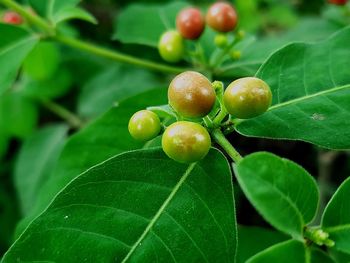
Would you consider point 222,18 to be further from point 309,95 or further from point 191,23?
point 309,95

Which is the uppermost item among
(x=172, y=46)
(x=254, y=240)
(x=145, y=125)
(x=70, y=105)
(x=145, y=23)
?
(x=145, y=125)

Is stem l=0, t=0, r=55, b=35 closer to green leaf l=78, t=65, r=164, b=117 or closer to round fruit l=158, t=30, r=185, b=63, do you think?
round fruit l=158, t=30, r=185, b=63

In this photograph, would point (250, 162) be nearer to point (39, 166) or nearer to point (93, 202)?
point (93, 202)

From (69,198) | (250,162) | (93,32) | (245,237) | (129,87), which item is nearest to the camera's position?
(250,162)

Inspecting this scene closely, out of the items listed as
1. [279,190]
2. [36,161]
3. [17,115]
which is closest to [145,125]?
[279,190]

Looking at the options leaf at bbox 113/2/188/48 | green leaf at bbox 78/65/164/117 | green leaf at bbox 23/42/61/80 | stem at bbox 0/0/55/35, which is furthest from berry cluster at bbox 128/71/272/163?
green leaf at bbox 23/42/61/80

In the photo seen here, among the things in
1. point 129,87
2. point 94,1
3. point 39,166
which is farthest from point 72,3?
point 94,1

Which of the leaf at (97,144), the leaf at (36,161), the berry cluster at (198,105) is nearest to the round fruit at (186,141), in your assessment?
the berry cluster at (198,105)
